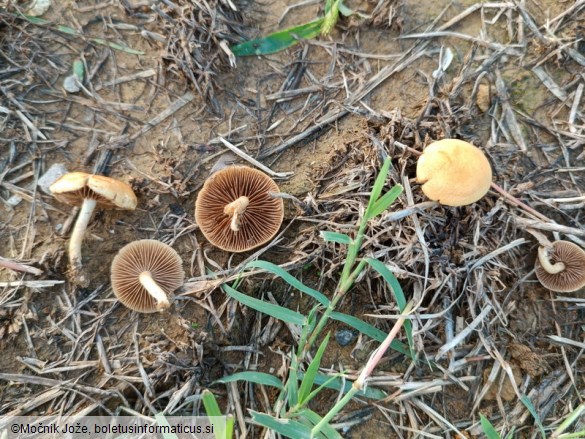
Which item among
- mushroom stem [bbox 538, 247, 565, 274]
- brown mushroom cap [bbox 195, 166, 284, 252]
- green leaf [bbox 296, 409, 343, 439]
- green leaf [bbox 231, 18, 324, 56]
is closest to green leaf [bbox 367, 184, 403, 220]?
brown mushroom cap [bbox 195, 166, 284, 252]

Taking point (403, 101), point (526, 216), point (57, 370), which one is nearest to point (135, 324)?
point (57, 370)

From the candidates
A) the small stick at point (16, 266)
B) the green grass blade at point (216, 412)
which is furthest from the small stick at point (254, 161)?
the green grass blade at point (216, 412)

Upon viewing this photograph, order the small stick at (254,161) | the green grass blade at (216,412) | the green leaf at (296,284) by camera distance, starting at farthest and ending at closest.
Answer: the small stick at (254,161) → the green leaf at (296,284) → the green grass blade at (216,412)

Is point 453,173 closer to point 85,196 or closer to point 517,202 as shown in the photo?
point 517,202

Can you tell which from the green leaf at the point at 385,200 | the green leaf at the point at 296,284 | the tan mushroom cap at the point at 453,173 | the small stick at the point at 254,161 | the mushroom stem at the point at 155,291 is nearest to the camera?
the green leaf at the point at 385,200

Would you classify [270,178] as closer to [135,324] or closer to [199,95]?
[199,95]

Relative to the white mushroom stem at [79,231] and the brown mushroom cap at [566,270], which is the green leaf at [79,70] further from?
the brown mushroom cap at [566,270]
